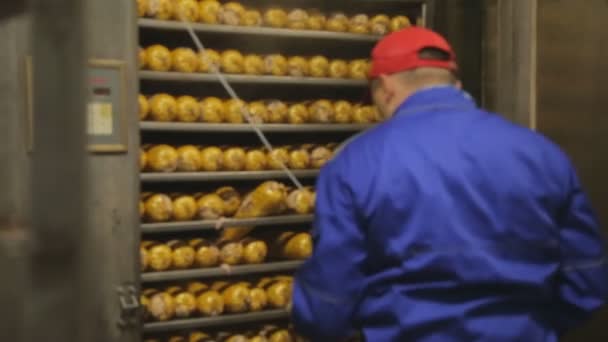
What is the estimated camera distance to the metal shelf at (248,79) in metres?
3.17

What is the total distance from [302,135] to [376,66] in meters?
1.56

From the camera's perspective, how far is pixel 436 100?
224 centimetres

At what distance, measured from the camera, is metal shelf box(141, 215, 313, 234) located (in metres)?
3.16

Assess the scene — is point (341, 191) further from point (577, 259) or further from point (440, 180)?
Result: point (577, 259)

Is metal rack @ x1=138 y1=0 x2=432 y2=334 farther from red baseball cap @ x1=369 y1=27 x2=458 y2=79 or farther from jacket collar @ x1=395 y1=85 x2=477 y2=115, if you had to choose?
jacket collar @ x1=395 y1=85 x2=477 y2=115

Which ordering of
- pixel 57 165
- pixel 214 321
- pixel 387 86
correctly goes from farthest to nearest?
pixel 214 321
pixel 387 86
pixel 57 165

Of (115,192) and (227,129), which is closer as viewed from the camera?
(115,192)

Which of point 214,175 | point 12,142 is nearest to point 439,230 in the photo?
point 214,175

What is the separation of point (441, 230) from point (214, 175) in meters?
1.45

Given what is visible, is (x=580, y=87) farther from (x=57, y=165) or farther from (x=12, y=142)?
(x=57, y=165)

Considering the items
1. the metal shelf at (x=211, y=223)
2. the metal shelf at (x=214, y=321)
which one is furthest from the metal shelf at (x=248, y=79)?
the metal shelf at (x=214, y=321)

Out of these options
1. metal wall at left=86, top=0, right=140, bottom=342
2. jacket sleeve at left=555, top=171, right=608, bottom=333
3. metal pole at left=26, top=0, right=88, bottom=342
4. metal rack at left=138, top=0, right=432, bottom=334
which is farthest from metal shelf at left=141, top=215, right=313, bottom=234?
metal pole at left=26, top=0, right=88, bottom=342

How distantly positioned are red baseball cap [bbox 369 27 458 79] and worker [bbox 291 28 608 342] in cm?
9

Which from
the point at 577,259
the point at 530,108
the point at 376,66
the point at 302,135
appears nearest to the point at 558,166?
the point at 577,259
